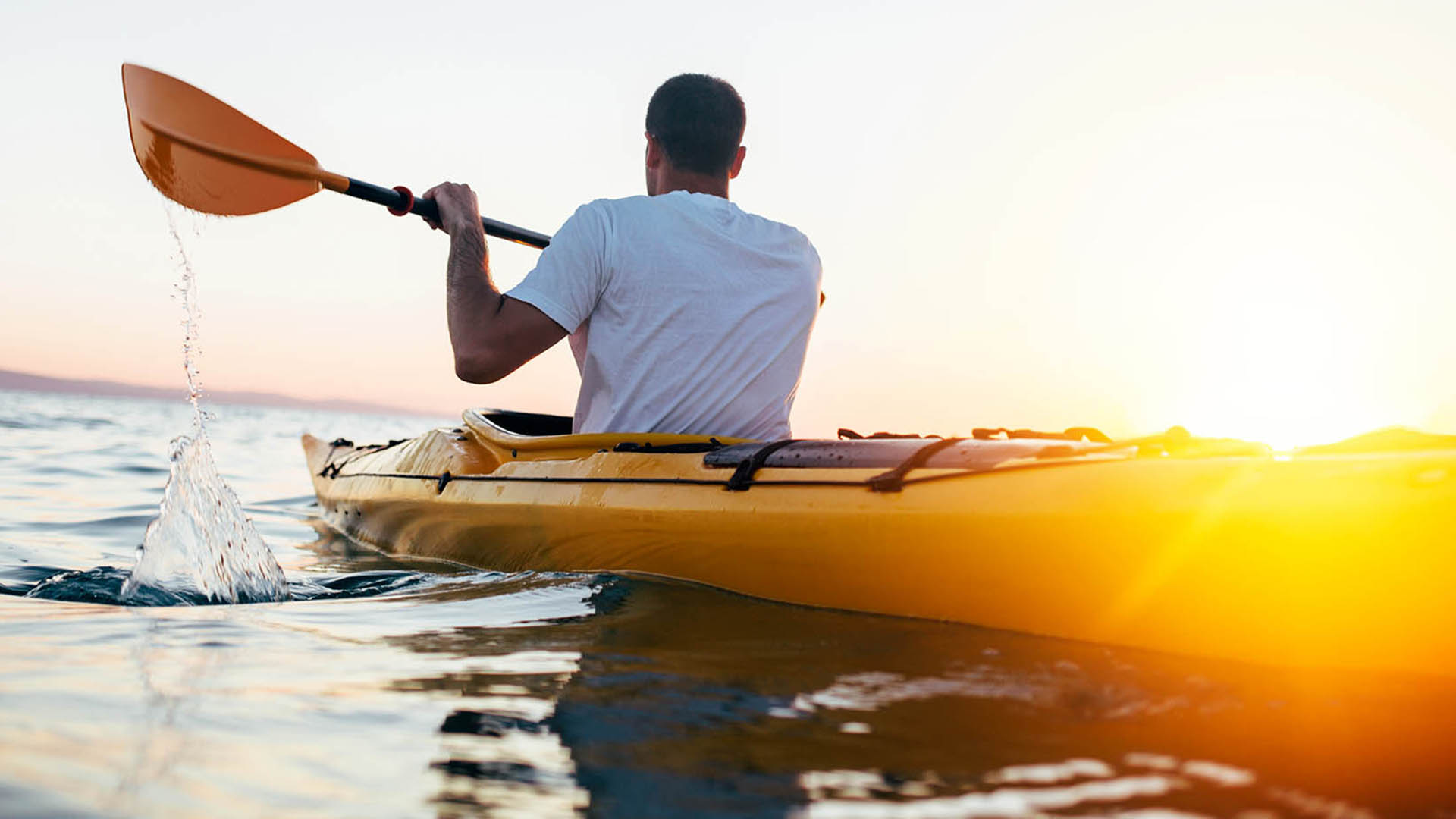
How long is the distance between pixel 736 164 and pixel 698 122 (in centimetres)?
26

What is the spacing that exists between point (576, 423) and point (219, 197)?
6.57 ft

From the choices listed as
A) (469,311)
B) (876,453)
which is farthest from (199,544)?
(876,453)

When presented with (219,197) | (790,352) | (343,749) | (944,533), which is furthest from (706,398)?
(219,197)

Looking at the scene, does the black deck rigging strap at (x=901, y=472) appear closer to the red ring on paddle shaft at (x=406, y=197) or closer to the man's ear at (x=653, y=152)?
the man's ear at (x=653, y=152)

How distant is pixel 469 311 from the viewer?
9.77ft

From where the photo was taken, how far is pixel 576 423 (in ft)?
11.6

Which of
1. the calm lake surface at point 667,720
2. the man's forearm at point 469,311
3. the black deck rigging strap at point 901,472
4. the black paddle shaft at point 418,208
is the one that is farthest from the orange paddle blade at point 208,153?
the black deck rigging strap at point 901,472

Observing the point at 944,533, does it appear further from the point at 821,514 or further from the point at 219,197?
the point at 219,197

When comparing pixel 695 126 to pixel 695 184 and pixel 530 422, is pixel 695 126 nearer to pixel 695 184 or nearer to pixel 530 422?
pixel 695 184

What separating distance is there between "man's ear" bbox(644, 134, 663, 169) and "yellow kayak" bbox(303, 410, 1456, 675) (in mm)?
902

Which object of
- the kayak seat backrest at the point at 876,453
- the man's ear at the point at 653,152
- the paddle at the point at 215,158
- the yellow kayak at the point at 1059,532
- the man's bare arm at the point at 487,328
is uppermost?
the paddle at the point at 215,158

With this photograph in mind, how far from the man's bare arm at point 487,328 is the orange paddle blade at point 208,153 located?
5.36ft

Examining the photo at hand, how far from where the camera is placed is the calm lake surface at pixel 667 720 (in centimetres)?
135

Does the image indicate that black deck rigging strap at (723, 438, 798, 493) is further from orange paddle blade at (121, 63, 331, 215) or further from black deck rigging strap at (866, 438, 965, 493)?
orange paddle blade at (121, 63, 331, 215)
